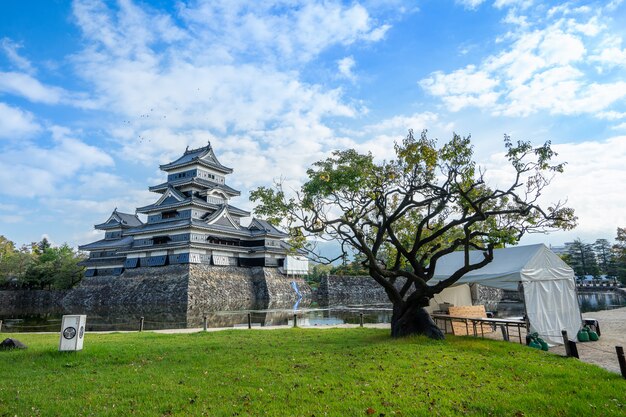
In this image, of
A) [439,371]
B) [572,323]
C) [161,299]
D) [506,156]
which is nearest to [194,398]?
[439,371]

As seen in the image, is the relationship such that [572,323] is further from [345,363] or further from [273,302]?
[273,302]

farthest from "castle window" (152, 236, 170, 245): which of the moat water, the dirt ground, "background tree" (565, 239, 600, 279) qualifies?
"background tree" (565, 239, 600, 279)

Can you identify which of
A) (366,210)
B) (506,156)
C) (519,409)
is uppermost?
(506,156)

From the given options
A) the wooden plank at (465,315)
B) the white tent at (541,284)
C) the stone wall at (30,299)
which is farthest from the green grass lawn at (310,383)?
the stone wall at (30,299)

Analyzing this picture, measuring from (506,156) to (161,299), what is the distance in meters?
30.5

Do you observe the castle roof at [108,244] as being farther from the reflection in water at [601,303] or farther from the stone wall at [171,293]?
the reflection in water at [601,303]

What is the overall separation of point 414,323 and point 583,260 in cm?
5942

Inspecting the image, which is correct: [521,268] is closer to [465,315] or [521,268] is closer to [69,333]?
[465,315]

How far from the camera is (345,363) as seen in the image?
7.76 m

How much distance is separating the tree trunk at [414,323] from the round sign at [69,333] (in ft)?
29.2

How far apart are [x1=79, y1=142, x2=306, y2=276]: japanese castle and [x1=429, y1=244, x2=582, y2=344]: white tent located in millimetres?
29041

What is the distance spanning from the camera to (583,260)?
5691cm

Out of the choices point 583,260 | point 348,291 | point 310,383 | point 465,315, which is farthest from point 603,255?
point 310,383

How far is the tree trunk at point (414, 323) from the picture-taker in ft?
36.6
